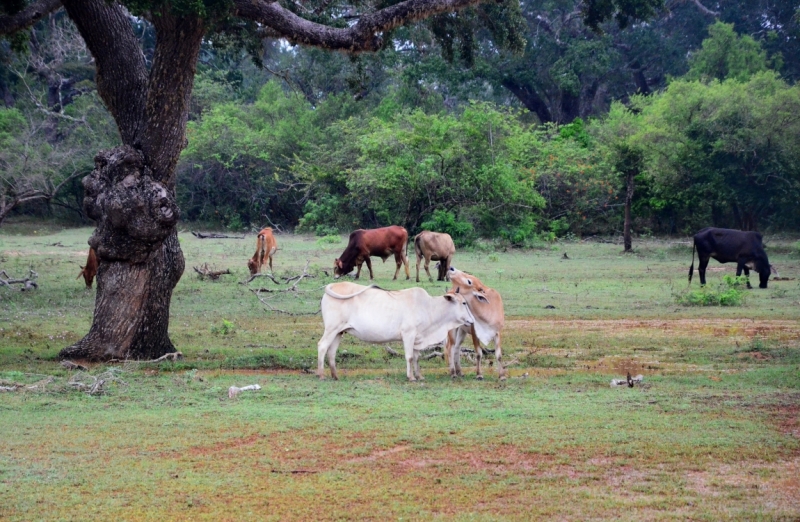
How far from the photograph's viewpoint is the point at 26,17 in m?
13.4

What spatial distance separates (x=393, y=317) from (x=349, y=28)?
4.10m

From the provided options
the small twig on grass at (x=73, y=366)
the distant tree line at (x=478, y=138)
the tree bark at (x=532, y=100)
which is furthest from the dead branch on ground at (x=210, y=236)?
the small twig on grass at (x=73, y=366)

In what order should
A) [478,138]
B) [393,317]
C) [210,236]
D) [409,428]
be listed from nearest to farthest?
[409,428], [393,317], [478,138], [210,236]

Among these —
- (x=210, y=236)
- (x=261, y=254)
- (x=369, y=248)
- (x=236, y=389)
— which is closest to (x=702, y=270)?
(x=369, y=248)

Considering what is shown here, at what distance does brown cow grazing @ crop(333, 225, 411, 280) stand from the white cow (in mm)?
11947

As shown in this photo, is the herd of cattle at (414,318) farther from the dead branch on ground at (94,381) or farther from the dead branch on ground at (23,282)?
the dead branch on ground at (23,282)

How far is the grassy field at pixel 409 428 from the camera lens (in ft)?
20.9

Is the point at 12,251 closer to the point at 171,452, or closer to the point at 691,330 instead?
the point at 691,330

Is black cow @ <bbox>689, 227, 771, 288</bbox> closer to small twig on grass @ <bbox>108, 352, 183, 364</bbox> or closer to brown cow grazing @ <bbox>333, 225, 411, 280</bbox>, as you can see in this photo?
brown cow grazing @ <bbox>333, 225, 411, 280</bbox>

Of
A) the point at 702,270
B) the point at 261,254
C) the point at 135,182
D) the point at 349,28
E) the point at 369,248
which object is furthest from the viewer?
the point at 261,254

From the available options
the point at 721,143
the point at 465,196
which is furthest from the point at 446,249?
the point at 721,143

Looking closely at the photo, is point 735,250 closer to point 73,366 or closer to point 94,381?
point 73,366

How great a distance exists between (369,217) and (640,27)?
24541 mm

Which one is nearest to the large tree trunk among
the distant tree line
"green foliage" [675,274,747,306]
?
the distant tree line
